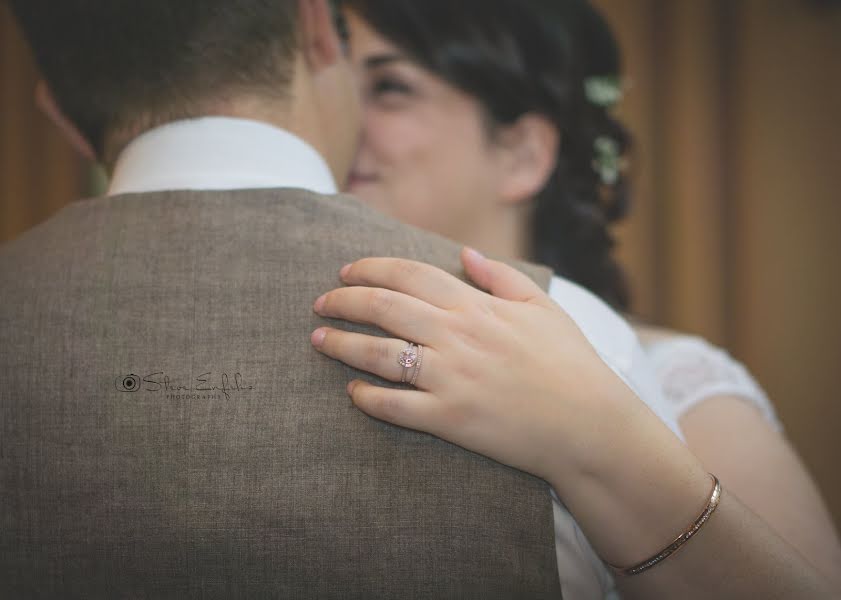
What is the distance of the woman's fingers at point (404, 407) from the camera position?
30.0 inches

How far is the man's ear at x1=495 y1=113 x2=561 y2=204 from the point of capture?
2.03 metres

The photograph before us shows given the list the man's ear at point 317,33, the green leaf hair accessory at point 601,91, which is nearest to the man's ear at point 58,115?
the man's ear at point 317,33

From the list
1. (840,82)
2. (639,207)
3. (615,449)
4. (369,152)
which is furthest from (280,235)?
(840,82)

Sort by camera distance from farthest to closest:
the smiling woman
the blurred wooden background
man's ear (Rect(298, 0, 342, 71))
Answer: the blurred wooden background → the smiling woman → man's ear (Rect(298, 0, 342, 71))

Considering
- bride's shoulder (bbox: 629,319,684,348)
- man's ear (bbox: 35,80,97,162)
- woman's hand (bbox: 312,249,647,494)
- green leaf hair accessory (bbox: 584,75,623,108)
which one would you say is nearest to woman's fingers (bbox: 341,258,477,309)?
woman's hand (bbox: 312,249,647,494)

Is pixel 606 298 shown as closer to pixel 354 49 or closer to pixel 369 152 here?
pixel 369 152

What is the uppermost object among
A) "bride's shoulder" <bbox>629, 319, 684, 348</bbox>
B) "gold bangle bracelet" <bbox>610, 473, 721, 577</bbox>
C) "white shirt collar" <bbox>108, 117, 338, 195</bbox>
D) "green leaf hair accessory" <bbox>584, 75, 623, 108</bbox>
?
"green leaf hair accessory" <bbox>584, 75, 623, 108</bbox>

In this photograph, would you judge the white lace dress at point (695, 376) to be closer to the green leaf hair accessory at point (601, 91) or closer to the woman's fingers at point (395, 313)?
the green leaf hair accessory at point (601, 91)

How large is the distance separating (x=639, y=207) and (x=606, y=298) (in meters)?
0.96

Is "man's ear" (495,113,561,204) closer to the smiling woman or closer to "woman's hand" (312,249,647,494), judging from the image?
the smiling woman

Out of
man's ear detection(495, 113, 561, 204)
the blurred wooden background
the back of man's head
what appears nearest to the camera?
the back of man's head

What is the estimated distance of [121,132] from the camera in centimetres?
96

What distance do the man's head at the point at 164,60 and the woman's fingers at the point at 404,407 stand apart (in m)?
0.40

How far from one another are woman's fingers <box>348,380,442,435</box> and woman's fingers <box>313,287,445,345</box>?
0.06 meters
